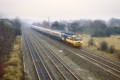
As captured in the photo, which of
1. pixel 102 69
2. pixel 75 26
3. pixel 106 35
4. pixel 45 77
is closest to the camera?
pixel 45 77

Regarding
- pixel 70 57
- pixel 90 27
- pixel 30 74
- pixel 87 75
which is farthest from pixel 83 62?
pixel 90 27

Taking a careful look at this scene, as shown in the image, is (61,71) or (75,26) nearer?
(61,71)

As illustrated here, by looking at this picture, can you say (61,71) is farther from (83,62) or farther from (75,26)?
(75,26)

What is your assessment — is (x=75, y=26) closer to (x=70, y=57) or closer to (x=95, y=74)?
(x=70, y=57)

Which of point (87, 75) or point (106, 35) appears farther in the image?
point (106, 35)

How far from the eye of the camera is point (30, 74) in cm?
2041

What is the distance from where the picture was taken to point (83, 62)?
26.0 meters

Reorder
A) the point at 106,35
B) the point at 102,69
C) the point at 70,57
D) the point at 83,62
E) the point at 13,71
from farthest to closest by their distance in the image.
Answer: the point at 106,35 < the point at 70,57 < the point at 83,62 < the point at 102,69 < the point at 13,71

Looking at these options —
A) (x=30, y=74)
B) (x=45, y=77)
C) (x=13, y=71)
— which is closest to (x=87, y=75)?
(x=45, y=77)

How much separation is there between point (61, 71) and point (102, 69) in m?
4.32

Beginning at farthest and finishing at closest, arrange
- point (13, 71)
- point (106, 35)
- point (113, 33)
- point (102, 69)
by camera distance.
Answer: point (113, 33) → point (106, 35) → point (102, 69) → point (13, 71)

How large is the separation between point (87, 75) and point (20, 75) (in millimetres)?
6303

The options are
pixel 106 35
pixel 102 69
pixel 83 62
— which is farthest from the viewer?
pixel 106 35

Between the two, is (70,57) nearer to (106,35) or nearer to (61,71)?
(61,71)
